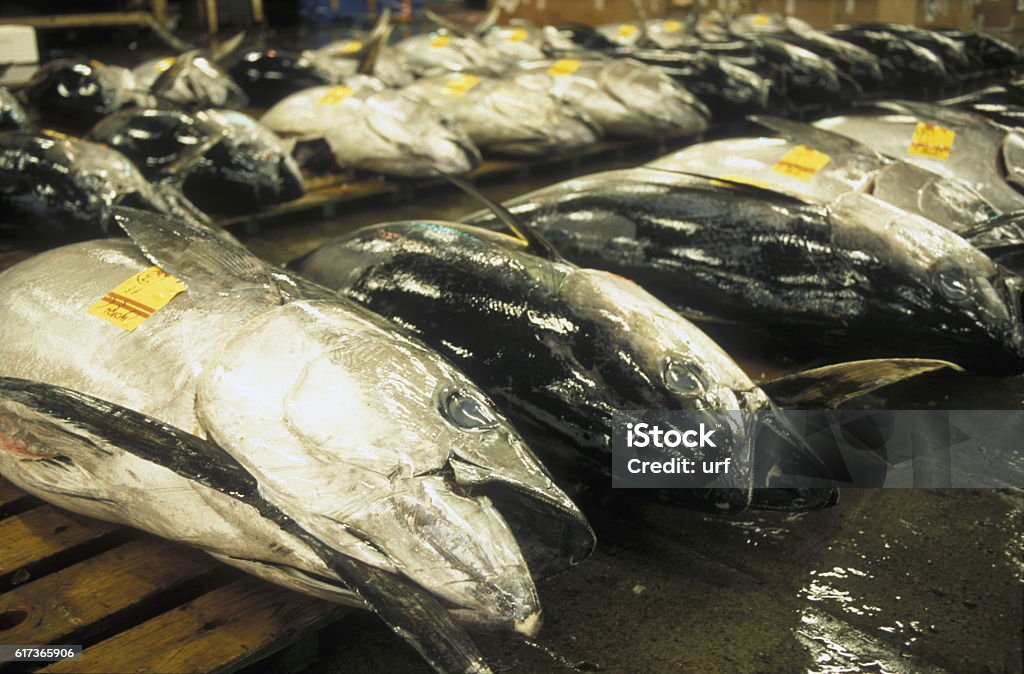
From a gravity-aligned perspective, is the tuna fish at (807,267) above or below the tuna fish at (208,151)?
above

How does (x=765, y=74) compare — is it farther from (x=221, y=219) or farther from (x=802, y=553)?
(x=802, y=553)

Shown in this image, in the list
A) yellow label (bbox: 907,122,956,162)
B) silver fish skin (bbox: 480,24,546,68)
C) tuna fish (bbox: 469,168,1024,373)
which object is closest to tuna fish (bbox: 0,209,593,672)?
tuna fish (bbox: 469,168,1024,373)

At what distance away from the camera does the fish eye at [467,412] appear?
5.78 feet

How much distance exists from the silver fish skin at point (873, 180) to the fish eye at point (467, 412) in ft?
Result: 6.38

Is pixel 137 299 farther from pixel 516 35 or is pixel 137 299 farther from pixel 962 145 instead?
pixel 516 35

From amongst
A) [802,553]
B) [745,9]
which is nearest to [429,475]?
[802,553]

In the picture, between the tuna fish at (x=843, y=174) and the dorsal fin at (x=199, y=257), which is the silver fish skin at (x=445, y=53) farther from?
the dorsal fin at (x=199, y=257)

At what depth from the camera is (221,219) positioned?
478 cm

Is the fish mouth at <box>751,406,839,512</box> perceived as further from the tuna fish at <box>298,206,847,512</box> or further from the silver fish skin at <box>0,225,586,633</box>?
the silver fish skin at <box>0,225,586,633</box>

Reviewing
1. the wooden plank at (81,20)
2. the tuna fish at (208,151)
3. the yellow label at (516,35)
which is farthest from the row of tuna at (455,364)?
the wooden plank at (81,20)

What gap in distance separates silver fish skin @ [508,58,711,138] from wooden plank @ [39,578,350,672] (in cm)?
466

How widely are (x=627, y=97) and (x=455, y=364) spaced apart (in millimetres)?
4325

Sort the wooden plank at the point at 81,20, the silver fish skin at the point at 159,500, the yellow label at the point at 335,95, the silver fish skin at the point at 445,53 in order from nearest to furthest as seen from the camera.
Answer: the silver fish skin at the point at 159,500, the yellow label at the point at 335,95, the silver fish skin at the point at 445,53, the wooden plank at the point at 81,20

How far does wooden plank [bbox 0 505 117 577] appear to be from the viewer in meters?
2.14
